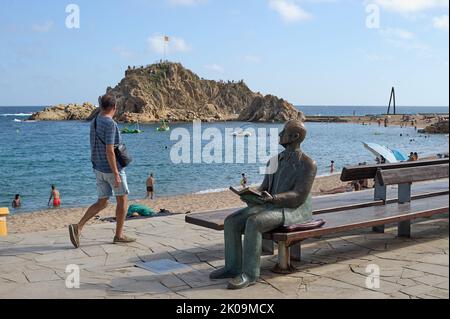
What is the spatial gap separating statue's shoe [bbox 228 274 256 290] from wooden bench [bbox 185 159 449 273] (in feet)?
1.42

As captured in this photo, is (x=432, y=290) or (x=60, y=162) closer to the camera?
(x=432, y=290)

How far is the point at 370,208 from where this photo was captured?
236 inches

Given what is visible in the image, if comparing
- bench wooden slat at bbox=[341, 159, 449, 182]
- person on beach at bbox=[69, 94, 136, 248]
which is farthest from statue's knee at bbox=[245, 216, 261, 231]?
person on beach at bbox=[69, 94, 136, 248]

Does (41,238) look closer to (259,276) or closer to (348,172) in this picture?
(259,276)

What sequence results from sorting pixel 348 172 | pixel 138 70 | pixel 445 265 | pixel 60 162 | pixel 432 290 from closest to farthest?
1. pixel 432 290
2. pixel 445 265
3. pixel 348 172
4. pixel 60 162
5. pixel 138 70

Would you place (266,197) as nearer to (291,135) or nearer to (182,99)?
(291,135)

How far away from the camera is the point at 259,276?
4777mm

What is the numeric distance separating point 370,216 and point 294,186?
1.28 metres

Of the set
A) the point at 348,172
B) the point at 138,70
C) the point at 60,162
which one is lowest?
the point at 60,162

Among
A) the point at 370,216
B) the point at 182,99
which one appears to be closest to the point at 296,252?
the point at 370,216

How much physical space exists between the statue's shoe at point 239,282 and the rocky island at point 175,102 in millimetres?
99801

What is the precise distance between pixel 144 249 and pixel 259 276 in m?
1.78

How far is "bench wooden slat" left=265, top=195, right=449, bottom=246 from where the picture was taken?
462cm
